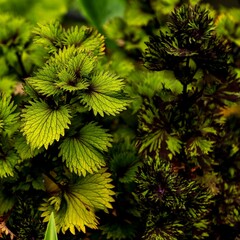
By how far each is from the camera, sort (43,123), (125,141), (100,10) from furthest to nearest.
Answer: (100,10), (125,141), (43,123)

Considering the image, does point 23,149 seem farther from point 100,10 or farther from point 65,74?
point 100,10

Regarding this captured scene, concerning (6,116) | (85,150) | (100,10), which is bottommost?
(100,10)

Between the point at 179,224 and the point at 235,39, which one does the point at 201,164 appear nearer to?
the point at 179,224

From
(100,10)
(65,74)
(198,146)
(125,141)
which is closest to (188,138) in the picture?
(198,146)

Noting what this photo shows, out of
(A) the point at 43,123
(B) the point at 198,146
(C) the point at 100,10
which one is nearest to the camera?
(A) the point at 43,123

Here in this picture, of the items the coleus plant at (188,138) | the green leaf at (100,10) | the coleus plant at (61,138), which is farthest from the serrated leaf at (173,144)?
the green leaf at (100,10)

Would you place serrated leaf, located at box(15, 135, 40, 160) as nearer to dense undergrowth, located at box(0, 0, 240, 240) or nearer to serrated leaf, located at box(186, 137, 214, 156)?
dense undergrowth, located at box(0, 0, 240, 240)

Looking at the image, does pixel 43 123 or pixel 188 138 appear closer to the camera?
pixel 43 123

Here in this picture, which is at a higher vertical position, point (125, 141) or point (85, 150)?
point (85, 150)

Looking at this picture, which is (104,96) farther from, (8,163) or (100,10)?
(100,10)
